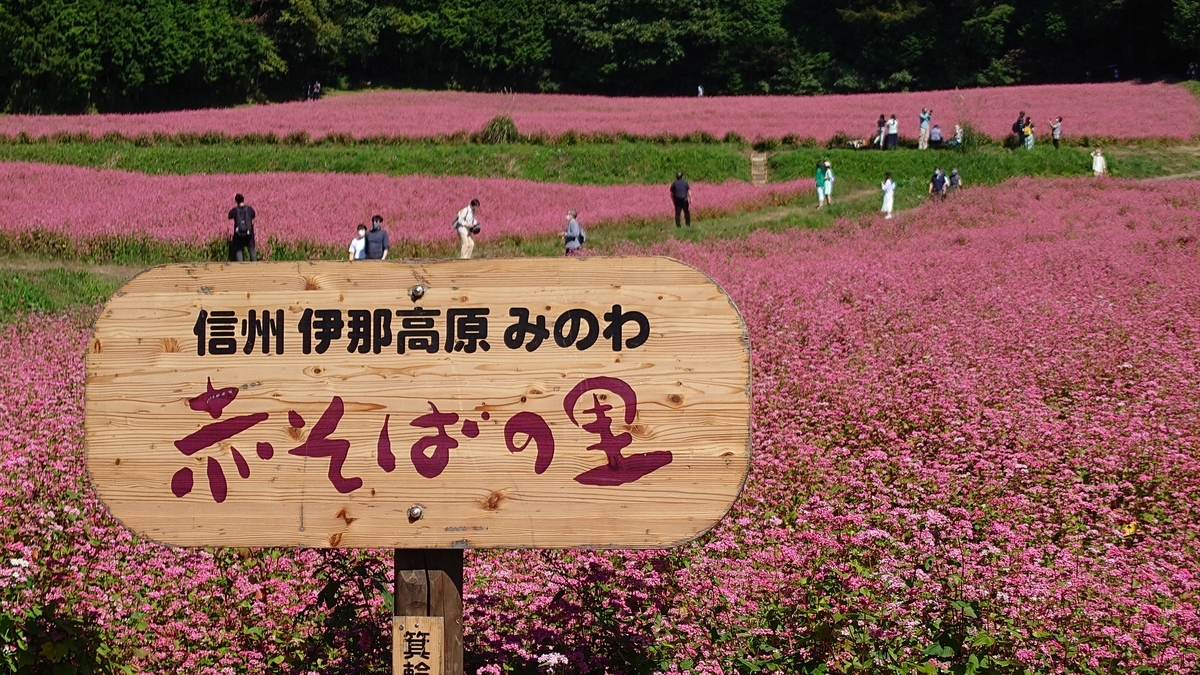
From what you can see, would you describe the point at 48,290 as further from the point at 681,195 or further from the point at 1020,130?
the point at 1020,130

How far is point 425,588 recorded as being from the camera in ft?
12.9

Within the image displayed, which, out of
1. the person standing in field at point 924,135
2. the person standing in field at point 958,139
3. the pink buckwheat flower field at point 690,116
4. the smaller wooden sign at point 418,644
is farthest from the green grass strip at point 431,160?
the smaller wooden sign at point 418,644

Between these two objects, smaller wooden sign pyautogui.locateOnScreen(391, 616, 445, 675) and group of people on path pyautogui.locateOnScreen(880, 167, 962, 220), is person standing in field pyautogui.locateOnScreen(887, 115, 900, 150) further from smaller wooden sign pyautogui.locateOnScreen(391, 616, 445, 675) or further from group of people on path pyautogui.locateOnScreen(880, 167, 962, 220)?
smaller wooden sign pyautogui.locateOnScreen(391, 616, 445, 675)

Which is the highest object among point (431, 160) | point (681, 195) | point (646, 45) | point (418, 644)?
point (646, 45)

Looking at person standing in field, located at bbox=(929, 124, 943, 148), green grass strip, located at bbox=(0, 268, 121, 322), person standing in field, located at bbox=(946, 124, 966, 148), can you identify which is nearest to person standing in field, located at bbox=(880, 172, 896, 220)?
person standing in field, located at bbox=(946, 124, 966, 148)

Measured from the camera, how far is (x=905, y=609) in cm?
512

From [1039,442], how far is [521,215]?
21.4 m

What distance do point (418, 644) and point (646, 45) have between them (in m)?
70.3

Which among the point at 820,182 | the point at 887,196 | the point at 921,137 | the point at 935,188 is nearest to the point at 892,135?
the point at 921,137

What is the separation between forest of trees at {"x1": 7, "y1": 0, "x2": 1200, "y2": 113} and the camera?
62.5 m

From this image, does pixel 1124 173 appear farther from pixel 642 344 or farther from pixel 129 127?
pixel 642 344

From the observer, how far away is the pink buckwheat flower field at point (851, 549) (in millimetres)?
4992

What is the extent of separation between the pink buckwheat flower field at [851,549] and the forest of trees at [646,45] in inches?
2105

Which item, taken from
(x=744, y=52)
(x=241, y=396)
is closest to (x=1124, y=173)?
(x=241, y=396)
